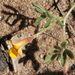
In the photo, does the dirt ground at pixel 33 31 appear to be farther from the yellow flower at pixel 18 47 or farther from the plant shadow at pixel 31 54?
the yellow flower at pixel 18 47

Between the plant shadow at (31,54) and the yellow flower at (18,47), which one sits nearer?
the yellow flower at (18,47)

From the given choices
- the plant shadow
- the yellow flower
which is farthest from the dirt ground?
the yellow flower

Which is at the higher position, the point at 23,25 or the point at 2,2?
the point at 2,2

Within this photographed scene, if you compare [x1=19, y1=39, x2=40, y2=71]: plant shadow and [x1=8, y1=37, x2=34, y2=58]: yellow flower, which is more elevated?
[x1=8, y1=37, x2=34, y2=58]: yellow flower

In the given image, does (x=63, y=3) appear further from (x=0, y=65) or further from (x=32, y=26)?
(x=0, y=65)

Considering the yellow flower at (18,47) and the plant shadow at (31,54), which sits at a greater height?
the yellow flower at (18,47)

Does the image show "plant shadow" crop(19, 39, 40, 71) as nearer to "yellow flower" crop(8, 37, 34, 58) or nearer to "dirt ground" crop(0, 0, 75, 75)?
"dirt ground" crop(0, 0, 75, 75)

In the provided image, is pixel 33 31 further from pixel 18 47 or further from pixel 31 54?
pixel 18 47

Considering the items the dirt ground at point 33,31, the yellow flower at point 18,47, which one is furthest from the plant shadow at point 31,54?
the yellow flower at point 18,47

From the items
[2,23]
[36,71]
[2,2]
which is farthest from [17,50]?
[2,2]
